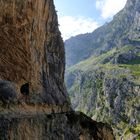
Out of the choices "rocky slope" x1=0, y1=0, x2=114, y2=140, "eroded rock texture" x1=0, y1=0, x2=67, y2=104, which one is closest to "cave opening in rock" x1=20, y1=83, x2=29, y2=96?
"rocky slope" x1=0, y1=0, x2=114, y2=140

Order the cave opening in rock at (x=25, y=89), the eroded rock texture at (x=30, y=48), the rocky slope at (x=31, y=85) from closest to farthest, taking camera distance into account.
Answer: the rocky slope at (x=31, y=85) < the eroded rock texture at (x=30, y=48) < the cave opening in rock at (x=25, y=89)

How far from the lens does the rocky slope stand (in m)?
26.7

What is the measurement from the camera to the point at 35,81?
108ft

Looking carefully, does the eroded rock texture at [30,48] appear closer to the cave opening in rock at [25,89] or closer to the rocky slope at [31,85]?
the rocky slope at [31,85]

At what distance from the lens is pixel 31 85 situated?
1271 inches

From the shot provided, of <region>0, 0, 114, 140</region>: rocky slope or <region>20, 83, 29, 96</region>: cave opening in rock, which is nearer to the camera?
<region>0, 0, 114, 140</region>: rocky slope

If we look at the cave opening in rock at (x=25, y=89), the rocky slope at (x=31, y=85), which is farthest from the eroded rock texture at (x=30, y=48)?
the cave opening in rock at (x=25, y=89)

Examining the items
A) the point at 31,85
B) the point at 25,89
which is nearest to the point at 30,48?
the point at 31,85

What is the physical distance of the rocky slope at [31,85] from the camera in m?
26.7

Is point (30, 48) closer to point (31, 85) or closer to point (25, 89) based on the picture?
point (31, 85)

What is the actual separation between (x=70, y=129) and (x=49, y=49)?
10156 millimetres

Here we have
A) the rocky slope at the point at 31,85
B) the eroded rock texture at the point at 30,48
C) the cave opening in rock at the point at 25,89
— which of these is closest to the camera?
the rocky slope at the point at 31,85

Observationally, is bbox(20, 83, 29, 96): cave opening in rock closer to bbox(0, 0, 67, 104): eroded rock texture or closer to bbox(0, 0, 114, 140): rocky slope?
bbox(0, 0, 114, 140): rocky slope

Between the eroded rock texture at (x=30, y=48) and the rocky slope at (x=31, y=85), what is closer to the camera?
the rocky slope at (x=31, y=85)
